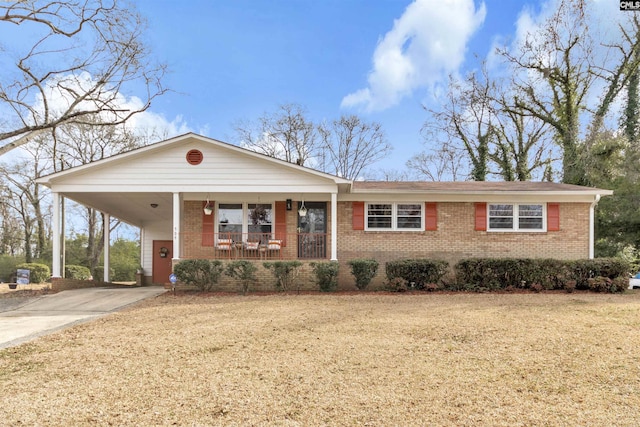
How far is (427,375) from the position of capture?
4.24 m

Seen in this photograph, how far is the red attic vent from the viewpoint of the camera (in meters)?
12.0

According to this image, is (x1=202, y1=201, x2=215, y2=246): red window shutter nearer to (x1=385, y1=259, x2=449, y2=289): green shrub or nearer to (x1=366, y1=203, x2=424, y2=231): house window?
(x1=366, y1=203, x2=424, y2=231): house window

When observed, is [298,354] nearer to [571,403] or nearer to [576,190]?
[571,403]

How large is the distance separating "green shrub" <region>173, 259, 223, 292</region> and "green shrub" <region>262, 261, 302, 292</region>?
57.1 inches

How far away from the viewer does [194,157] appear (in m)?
12.1

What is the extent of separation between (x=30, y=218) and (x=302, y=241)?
27.1 meters

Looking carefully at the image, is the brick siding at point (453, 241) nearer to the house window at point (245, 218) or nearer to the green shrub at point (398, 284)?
the house window at point (245, 218)

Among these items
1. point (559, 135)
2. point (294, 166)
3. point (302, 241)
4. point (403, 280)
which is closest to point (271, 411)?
point (403, 280)

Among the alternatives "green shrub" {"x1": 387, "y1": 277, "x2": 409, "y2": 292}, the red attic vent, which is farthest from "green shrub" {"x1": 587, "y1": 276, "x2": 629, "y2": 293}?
the red attic vent

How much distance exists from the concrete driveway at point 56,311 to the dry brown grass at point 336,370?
2.41 feet

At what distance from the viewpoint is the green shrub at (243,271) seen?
11.3m

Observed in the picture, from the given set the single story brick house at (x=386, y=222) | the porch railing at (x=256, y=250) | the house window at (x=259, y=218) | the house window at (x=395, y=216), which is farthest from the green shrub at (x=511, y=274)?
the house window at (x=259, y=218)

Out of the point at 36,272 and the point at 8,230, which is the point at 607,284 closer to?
the point at 36,272

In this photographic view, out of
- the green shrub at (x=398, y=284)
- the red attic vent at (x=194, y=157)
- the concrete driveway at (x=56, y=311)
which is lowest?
the concrete driveway at (x=56, y=311)
